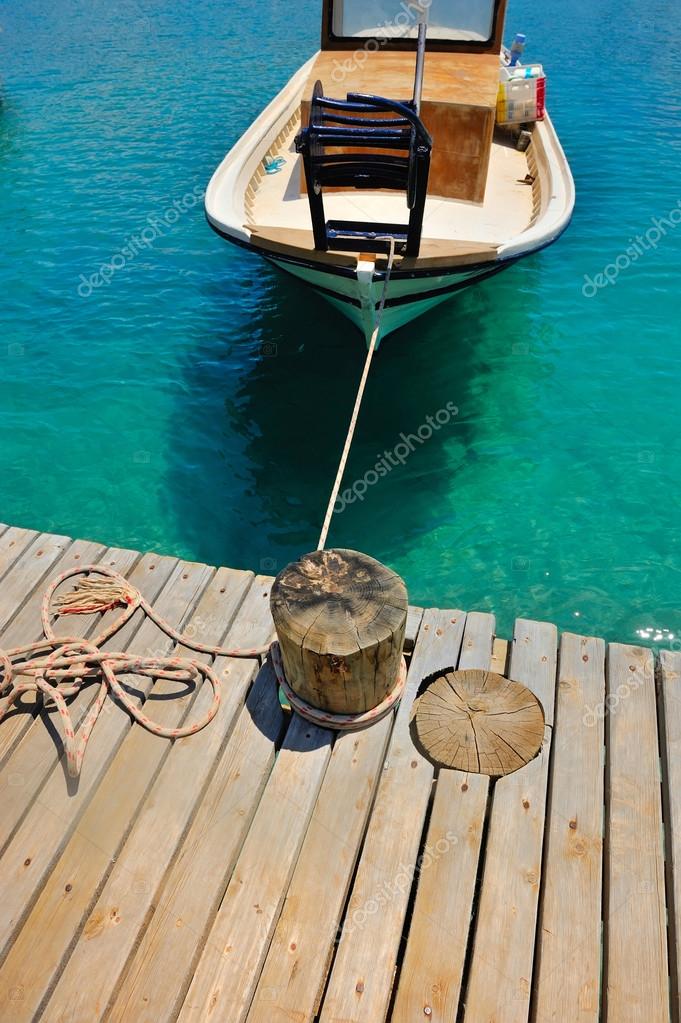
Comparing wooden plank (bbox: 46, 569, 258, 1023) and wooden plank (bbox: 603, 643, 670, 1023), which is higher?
wooden plank (bbox: 603, 643, 670, 1023)

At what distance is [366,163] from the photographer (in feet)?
18.6

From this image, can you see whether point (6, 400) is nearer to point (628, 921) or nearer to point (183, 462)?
point (183, 462)

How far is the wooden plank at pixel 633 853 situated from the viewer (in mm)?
2814

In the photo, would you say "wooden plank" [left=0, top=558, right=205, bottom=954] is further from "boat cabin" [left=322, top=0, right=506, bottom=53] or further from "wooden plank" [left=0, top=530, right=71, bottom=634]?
"boat cabin" [left=322, top=0, right=506, bottom=53]

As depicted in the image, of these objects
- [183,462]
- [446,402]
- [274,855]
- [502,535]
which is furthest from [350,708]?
[446,402]

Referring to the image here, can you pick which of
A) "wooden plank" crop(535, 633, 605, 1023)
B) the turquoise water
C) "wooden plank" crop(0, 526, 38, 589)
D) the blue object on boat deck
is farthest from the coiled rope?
the blue object on boat deck

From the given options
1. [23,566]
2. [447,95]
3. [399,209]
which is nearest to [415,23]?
[447,95]

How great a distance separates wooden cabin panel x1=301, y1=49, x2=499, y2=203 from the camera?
733 cm

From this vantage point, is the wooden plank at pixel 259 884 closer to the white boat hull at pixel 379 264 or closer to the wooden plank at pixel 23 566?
the wooden plank at pixel 23 566

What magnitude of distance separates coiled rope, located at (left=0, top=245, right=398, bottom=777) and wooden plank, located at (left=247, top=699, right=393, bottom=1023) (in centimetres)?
20

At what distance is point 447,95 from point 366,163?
2589 mm

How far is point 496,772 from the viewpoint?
138 inches

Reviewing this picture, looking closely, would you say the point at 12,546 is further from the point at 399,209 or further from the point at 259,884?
the point at 399,209

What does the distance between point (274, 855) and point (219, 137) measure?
53.4 feet
